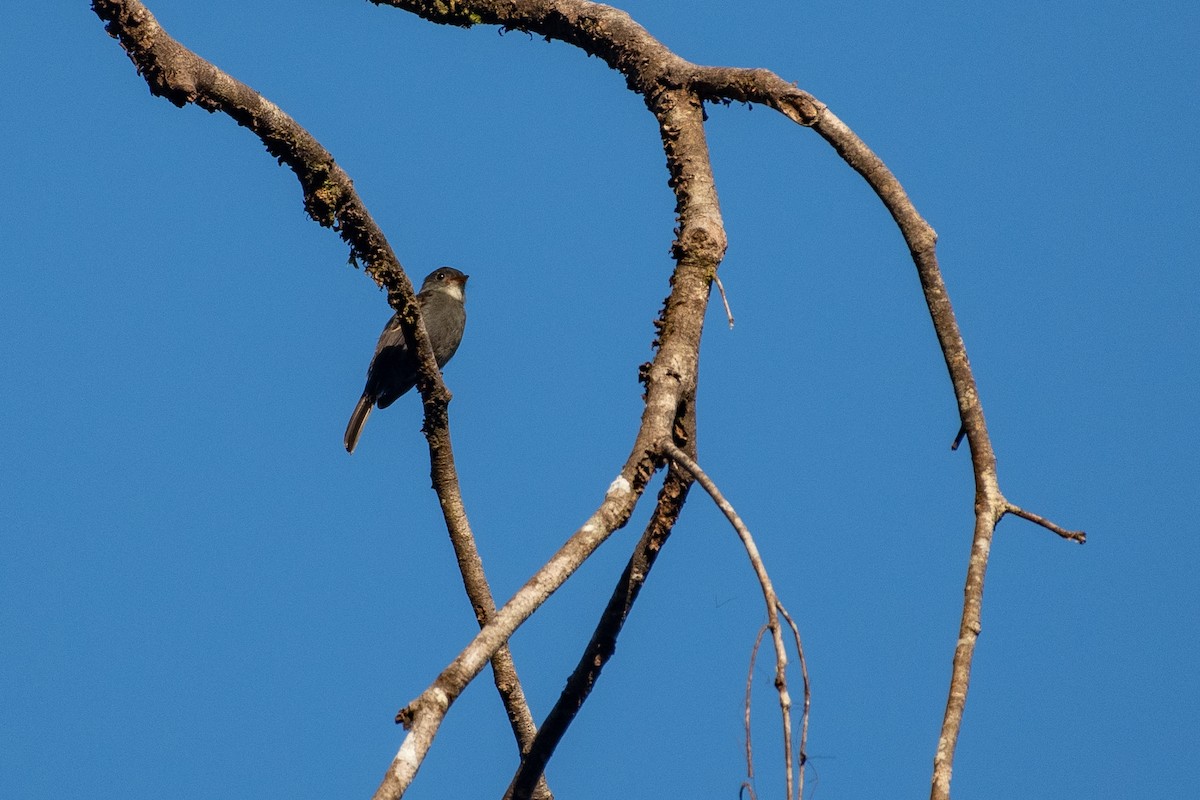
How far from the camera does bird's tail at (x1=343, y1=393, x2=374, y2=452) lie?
393 inches

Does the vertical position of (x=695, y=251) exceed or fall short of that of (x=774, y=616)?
it exceeds it

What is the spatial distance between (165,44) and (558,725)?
8.79 feet

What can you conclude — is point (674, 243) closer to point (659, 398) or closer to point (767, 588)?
point (659, 398)

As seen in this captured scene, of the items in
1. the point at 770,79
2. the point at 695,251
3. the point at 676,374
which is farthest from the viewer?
the point at 770,79

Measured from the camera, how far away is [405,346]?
887cm

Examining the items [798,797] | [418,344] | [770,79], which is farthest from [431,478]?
[798,797]

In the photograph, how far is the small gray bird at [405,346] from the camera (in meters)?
9.72

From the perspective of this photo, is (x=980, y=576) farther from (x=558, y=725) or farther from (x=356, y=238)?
(x=356, y=238)

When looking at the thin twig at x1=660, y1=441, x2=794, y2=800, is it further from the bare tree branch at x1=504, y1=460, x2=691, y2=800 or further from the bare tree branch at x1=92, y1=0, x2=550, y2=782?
the bare tree branch at x1=92, y1=0, x2=550, y2=782

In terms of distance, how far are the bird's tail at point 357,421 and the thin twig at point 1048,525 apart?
6974 millimetres

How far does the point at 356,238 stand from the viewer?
5543 mm

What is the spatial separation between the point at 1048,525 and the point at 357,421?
7.26 metres

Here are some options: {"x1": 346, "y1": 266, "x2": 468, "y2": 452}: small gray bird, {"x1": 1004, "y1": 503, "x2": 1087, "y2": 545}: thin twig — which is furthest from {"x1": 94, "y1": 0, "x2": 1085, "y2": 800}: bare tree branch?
{"x1": 346, "y1": 266, "x2": 468, "y2": 452}: small gray bird

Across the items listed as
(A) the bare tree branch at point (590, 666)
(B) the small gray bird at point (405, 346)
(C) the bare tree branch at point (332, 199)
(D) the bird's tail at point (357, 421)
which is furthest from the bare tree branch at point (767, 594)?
(D) the bird's tail at point (357, 421)
